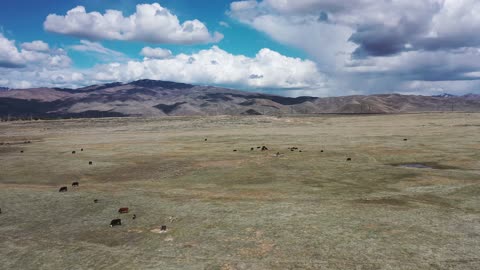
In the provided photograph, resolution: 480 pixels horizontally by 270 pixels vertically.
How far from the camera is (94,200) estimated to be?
3106 centimetres

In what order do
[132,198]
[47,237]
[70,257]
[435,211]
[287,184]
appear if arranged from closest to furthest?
[70,257]
[47,237]
[435,211]
[132,198]
[287,184]

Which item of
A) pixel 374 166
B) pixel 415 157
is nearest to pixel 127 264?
pixel 374 166

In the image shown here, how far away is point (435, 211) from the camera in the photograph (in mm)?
26625

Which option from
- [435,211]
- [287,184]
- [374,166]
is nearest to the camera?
[435,211]

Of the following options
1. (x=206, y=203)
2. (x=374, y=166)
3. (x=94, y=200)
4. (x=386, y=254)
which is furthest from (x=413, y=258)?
(x=374, y=166)

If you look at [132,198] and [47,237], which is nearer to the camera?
[47,237]

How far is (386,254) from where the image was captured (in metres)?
19.2

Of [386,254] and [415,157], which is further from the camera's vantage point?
[415,157]

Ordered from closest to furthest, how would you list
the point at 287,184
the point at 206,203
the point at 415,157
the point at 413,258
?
the point at 413,258, the point at 206,203, the point at 287,184, the point at 415,157

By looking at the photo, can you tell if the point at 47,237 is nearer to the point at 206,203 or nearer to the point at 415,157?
the point at 206,203

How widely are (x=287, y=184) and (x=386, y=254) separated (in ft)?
61.1

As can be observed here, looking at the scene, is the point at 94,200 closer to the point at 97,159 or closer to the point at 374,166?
the point at 97,159

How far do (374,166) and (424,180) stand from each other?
31.5 ft

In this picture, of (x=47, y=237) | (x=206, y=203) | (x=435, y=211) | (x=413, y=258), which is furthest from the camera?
(x=206, y=203)
